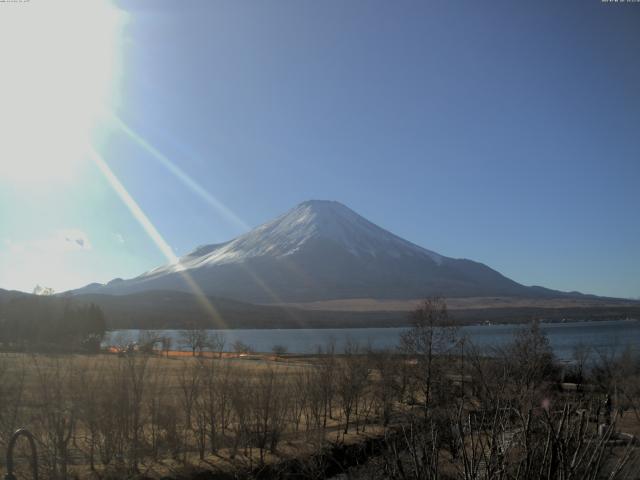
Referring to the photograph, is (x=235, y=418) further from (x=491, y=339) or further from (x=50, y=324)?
(x=491, y=339)

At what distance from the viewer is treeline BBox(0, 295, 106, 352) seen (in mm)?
49031

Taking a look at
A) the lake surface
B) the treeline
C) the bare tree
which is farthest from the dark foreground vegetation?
the treeline

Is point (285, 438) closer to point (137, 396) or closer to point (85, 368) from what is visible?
point (137, 396)

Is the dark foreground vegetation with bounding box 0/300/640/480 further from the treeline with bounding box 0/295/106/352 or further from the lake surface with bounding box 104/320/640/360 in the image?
the treeline with bounding box 0/295/106/352

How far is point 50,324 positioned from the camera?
54281 millimetres

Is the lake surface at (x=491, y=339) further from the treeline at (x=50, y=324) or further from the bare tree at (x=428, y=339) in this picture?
the bare tree at (x=428, y=339)

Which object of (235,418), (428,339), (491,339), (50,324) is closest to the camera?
(235,418)

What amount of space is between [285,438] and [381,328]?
12383 centimetres

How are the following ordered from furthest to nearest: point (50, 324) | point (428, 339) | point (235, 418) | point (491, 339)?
point (491, 339)
point (50, 324)
point (428, 339)
point (235, 418)

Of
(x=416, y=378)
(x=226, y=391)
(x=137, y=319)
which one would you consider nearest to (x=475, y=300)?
(x=137, y=319)

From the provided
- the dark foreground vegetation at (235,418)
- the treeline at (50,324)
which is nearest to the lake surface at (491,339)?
the treeline at (50,324)

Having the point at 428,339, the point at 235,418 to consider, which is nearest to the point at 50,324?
→ the point at 235,418

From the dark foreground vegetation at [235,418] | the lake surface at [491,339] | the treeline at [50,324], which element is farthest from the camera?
the lake surface at [491,339]

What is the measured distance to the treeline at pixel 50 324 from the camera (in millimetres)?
49031
